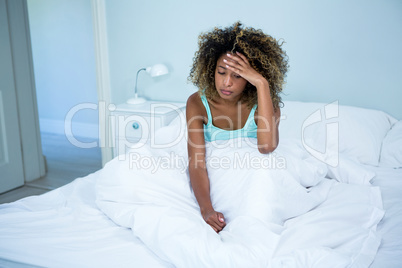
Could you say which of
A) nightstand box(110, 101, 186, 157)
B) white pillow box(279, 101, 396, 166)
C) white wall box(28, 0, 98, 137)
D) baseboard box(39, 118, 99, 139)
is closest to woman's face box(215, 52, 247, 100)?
white pillow box(279, 101, 396, 166)

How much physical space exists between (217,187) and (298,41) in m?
1.34

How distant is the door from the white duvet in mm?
1451

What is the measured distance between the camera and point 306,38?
2.27m

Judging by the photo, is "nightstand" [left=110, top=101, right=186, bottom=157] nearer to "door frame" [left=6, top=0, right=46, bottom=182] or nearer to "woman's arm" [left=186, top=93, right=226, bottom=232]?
"door frame" [left=6, top=0, right=46, bottom=182]

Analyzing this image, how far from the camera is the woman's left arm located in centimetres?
140

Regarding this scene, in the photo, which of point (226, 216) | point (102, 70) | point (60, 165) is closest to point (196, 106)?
point (226, 216)

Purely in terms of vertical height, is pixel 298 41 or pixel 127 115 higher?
pixel 298 41

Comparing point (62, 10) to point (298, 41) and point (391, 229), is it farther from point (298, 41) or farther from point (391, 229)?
point (391, 229)

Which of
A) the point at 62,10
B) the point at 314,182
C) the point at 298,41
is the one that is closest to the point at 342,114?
the point at 298,41

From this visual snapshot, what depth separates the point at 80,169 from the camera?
2.98 m

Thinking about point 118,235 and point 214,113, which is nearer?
point 118,235

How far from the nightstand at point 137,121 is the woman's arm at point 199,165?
86 cm

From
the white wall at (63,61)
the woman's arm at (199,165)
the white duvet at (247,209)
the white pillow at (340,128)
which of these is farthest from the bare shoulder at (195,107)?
the white wall at (63,61)

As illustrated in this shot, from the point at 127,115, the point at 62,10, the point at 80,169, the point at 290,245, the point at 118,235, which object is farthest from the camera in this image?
the point at 62,10
